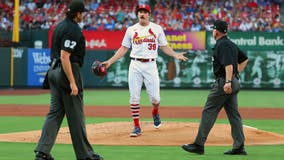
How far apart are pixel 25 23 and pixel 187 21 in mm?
8289

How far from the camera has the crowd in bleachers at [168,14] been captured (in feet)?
116

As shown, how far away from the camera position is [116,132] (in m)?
12.9

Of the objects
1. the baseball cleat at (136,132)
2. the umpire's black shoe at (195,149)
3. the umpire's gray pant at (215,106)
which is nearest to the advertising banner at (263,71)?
the baseball cleat at (136,132)

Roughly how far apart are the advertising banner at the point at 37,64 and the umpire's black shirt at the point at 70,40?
24.4 meters

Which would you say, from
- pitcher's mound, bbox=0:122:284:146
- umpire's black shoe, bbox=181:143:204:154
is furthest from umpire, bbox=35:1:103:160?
pitcher's mound, bbox=0:122:284:146

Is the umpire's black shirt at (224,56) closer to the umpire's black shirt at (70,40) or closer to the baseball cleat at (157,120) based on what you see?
the umpire's black shirt at (70,40)

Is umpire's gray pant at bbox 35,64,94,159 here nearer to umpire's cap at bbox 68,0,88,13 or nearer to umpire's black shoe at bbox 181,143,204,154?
umpire's cap at bbox 68,0,88,13

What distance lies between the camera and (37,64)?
3316 cm

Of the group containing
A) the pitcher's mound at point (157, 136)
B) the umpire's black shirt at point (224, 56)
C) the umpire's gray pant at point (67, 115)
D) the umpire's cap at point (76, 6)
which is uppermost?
the umpire's cap at point (76, 6)

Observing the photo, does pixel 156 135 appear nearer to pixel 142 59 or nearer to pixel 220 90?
pixel 142 59

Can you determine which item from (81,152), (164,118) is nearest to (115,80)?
(164,118)

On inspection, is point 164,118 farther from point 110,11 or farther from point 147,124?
point 110,11

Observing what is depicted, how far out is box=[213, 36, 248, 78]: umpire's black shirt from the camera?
33.1ft

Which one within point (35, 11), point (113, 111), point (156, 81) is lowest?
point (113, 111)
